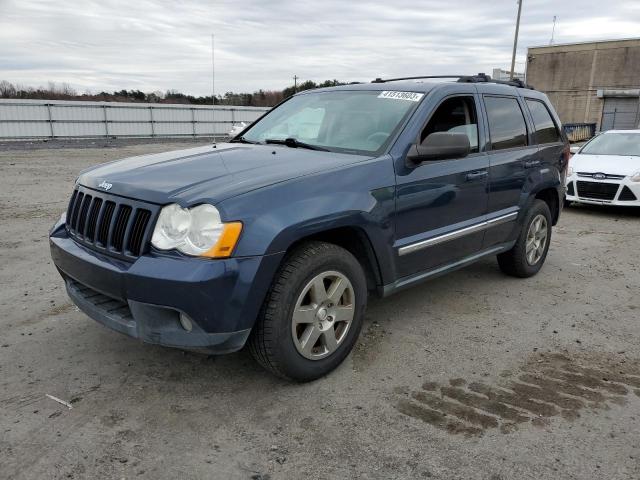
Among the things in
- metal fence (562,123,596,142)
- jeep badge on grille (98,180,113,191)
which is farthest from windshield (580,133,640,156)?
metal fence (562,123,596,142)

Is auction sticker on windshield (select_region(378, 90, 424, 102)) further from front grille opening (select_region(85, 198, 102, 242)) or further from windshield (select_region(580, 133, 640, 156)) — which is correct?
windshield (select_region(580, 133, 640, 156))

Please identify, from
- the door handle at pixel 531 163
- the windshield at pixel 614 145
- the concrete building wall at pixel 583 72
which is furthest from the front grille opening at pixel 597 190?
the concrete building wall at pixel 583 72

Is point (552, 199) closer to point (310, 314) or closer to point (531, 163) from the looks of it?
point (531, 163)

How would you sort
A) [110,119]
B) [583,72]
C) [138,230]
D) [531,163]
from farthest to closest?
[583,72]
[110,119]
[531,163]
[138,230]

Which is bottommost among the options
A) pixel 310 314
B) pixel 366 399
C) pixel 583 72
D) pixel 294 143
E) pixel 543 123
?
pixel 366 399

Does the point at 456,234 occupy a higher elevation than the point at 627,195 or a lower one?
higher

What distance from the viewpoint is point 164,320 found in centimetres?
272

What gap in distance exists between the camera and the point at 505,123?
15.1ft

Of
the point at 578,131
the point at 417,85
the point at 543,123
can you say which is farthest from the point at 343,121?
the point at 578,131

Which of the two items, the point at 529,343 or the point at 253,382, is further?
the point at 529,343

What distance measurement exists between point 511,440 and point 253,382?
1.45 meters

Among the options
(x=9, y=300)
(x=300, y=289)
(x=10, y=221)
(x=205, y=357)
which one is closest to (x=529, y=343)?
(x=300, y=289)

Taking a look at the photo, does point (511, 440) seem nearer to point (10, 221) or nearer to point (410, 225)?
point (410, 225)

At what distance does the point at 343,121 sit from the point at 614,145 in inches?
307
